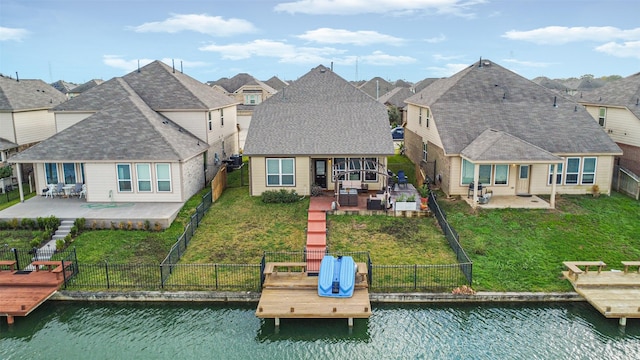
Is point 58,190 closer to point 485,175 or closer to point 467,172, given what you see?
point 467,172

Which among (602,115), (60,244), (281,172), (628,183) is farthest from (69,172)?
(602,115)

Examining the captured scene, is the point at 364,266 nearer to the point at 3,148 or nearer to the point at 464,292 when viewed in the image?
the point at 464,292

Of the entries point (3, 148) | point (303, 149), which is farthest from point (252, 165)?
point (3, 148)

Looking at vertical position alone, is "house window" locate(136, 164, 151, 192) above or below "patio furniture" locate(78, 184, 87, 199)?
above

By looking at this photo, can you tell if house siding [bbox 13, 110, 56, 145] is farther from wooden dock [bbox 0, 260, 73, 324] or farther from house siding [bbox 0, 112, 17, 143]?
wooden dock [bbox 0, 260, 73, 324]

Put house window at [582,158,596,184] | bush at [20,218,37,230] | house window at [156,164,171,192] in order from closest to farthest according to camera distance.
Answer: bush at [20,218,37,230] → house window at [156,164,171,192] → house window at [582,158,596,184]

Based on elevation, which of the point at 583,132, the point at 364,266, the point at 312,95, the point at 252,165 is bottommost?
the point at 364,266

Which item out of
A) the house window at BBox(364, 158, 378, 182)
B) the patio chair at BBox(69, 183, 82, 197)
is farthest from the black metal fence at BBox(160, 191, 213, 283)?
the house window at BBox(364, 158, 378, 182)
